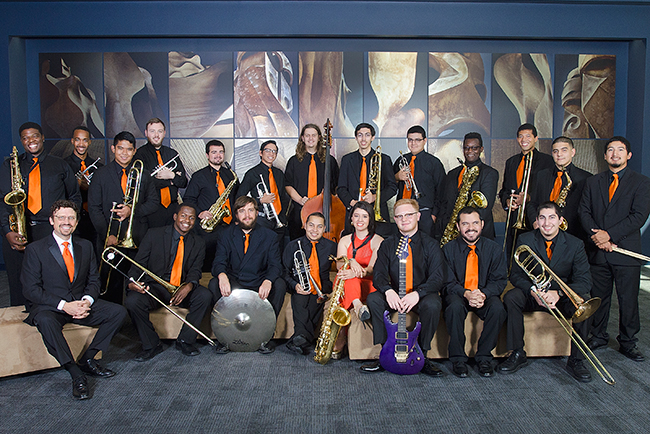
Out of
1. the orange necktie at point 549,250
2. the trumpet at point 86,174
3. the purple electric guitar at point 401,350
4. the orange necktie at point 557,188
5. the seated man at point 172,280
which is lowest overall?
the purple electric guitar at point 401,350

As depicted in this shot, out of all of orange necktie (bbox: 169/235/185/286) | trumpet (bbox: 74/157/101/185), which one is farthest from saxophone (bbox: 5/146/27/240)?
orange necktie (bbox: 169/235/185/286)

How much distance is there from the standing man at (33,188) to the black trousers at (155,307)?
3.46ft

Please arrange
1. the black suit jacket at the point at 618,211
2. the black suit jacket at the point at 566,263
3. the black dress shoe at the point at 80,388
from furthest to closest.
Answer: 1. the black suit jacket at the point at 618,211
2. the black suit jacket at the point at 566,263
3. the black dress shoe at the point at 80,388

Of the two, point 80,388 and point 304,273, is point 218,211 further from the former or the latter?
point 80,388

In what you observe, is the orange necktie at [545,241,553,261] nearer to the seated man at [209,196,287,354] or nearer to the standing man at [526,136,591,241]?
the standing man at [526,136,591,241]

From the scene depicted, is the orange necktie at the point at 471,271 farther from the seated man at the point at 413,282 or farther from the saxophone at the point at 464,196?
the saxophone at the point at 464,196

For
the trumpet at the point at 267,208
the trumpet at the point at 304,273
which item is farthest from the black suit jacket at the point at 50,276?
the trumpet at the point at 267,208

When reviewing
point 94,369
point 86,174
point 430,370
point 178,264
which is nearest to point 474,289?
point 430,370

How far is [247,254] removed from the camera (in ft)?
12.8

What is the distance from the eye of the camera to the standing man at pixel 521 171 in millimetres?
4285

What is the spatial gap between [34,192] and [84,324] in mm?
1339

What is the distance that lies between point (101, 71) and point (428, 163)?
4536 mm

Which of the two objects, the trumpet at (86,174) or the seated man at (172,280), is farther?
the trumpet at (86,174)

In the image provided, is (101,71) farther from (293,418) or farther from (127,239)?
(293,418)
